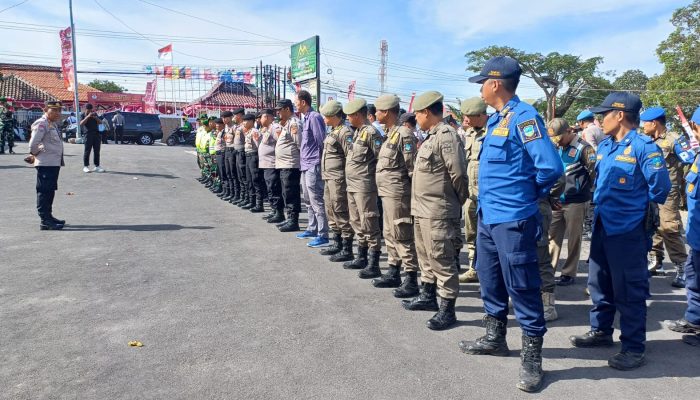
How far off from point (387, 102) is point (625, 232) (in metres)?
2.60

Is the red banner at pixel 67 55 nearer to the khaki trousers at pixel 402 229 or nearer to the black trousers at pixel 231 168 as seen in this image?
the black trousers at pixel 231 168

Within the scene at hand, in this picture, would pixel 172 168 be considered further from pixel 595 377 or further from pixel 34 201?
pixel 595 377

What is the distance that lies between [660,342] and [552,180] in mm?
1922

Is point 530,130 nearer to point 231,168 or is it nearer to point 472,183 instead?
point 472,183

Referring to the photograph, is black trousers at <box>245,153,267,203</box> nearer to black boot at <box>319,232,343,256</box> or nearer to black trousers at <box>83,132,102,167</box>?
black boot at <box>319,232,343,256</box>

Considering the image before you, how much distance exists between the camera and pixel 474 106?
4.68m

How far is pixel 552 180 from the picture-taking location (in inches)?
116

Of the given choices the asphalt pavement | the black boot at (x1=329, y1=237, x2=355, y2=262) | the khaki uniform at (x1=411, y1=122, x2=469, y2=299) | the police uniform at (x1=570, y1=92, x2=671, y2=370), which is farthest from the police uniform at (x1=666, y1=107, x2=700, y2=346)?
the black boot at (x1=329, y1=237, x2=355, y2=262)

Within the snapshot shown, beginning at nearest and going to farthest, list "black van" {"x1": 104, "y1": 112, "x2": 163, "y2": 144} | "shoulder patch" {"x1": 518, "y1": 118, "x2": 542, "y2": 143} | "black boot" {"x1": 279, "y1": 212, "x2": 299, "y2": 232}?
"shoulder patch" {"x1": 518, "y1": 118, "x2": 542, "y2": 143} → "black boot" {"x1": 279, "y1": 212, "x2": 299, "y2": 232} → "black van" {"x1": 104, "y1": 112, "x2": 163, "y2": 144}

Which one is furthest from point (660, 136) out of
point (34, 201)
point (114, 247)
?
point (34, 201)

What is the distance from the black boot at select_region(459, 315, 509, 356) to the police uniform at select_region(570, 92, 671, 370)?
0.67 meters

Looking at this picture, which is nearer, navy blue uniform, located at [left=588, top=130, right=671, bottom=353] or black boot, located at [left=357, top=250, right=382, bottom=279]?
navy blue uniform, located at [left=588, top=130, right=671, bottom=353]

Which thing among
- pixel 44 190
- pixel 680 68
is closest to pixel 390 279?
pixel 44 190

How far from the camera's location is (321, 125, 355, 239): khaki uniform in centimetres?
599
